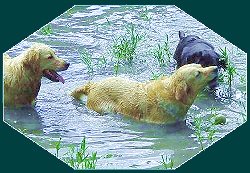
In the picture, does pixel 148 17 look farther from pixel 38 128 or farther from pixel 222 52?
pixel 38 128

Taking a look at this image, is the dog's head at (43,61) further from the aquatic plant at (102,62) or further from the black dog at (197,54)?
the black dog at (197,54)

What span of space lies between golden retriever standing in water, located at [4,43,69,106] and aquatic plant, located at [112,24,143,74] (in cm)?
89

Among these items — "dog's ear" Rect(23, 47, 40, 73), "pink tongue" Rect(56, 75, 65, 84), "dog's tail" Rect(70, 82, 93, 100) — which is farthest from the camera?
"pink tongue" Rect(56, 75, 65, 84)

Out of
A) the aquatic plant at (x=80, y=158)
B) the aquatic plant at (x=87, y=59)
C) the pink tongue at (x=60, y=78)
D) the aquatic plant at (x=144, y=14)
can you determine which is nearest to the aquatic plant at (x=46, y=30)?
the aquatic plant at (x=87, y=59)

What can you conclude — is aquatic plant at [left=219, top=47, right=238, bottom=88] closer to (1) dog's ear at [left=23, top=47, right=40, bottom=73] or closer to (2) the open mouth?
(2) the open mouth

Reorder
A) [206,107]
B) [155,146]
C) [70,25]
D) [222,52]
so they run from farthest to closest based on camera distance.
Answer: [70,25], [222,52], [206,107], [155,146]

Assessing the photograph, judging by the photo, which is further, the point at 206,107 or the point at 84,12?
the point at 84,12

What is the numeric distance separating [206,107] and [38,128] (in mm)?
1746

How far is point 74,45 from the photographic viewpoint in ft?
41.7

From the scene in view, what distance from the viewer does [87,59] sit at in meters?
12.3

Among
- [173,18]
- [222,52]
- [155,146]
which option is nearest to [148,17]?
[173,18]

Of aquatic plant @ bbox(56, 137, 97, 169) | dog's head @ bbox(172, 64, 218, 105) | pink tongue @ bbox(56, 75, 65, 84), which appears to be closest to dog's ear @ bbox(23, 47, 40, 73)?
Answer: pink tongue @ bbox(56, 75, 65, 84)

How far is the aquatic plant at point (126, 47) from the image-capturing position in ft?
40.3

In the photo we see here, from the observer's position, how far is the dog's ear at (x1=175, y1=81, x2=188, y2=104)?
10961mm
